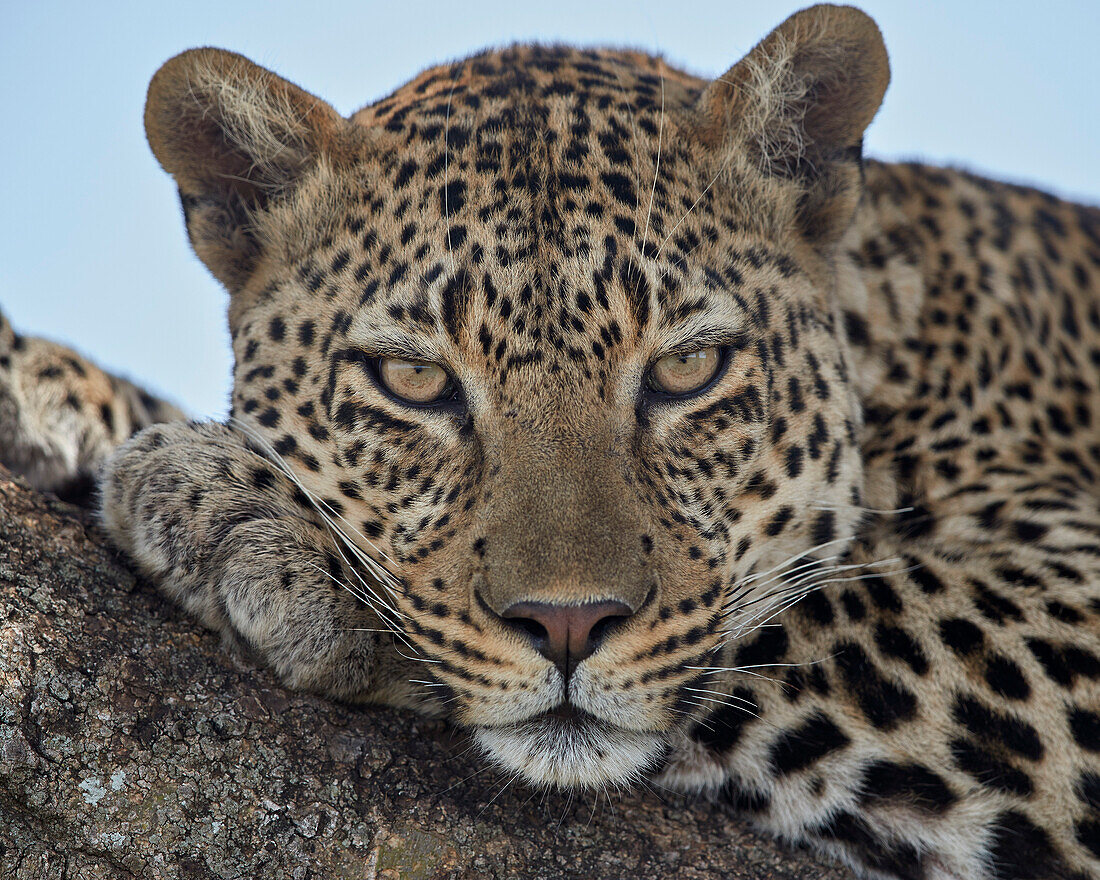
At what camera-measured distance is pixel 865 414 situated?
530cm

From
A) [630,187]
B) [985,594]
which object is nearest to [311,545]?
[630,187]

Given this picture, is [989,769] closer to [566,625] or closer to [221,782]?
[566,625]

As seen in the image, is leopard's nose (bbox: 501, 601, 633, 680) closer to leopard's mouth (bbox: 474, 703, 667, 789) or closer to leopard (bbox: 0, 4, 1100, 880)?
leopard (bbox: 0, 4, 1100, 880)

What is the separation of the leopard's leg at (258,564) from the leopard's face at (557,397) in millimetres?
134

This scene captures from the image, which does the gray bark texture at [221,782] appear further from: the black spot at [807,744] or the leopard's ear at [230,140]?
the leopard's ear at [230,140]

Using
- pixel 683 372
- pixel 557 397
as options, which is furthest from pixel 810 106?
pixel 557 397

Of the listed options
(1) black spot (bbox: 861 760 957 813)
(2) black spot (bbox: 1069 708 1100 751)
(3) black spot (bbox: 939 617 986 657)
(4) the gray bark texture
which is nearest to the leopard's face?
(4) the gray bark texture

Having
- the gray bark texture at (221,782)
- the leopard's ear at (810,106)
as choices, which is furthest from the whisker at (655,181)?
the gray bark texture at (221,782)

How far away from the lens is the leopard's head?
Answer: 3.69 metres

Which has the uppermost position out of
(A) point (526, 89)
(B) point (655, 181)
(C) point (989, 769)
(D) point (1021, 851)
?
(A) point (526, 89)

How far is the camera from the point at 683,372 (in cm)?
421

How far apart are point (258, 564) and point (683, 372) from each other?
1.75m

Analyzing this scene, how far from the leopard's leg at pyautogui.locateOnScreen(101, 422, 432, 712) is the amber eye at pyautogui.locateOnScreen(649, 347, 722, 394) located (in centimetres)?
132

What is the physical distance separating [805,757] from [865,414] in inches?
73.4
